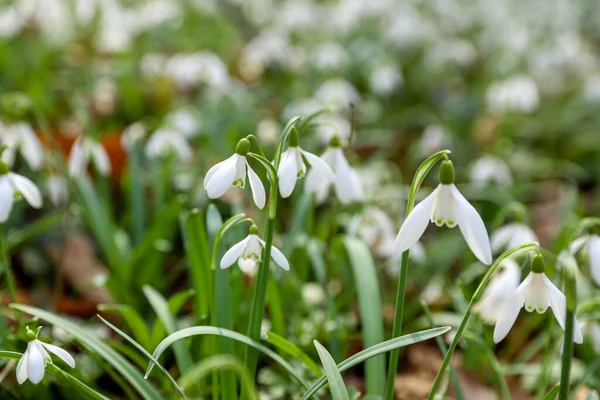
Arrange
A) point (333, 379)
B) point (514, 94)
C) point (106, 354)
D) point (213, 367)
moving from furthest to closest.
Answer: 1. point (514, 94)
2. point (106, 354)
3. point (333, 379)
4. point (213, 367)

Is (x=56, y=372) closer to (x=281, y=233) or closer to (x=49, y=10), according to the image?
(x=281, y=233)

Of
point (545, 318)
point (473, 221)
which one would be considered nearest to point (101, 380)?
point (473, 221)

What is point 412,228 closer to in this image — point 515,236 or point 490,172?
point 515,236

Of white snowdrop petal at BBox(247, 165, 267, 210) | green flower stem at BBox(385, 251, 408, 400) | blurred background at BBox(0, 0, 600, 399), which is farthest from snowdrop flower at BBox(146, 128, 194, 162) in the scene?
green flower stem at BBox(385, 251, 408, 400)

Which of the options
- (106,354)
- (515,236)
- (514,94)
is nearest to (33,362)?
(106,354)

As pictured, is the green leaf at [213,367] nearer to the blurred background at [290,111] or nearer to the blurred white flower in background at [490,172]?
the blurred background at [290,111]

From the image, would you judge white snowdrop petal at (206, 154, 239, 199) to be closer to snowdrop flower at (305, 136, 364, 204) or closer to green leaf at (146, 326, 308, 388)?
green leaf at (146, 326, 308, 388)
